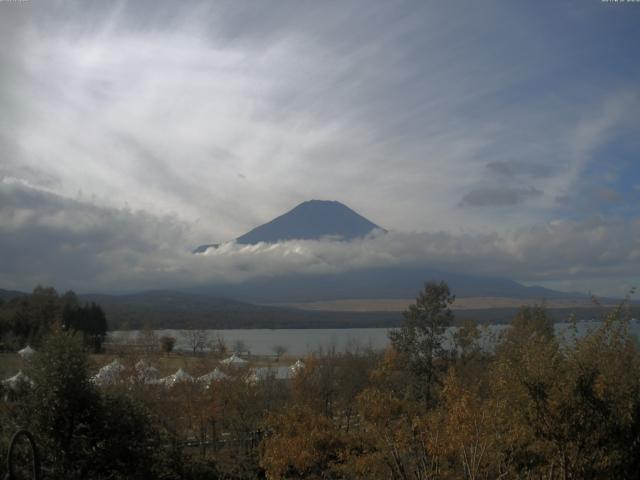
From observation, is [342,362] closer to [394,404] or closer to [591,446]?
[394,404]

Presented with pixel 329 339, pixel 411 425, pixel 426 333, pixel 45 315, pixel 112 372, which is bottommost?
pixel 329 339

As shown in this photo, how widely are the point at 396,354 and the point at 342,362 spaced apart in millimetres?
4948

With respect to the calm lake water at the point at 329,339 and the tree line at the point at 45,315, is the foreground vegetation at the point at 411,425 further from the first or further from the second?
the tree line at the point at 45,315

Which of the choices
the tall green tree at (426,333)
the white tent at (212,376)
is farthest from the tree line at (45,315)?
the tall green tree at (426,333)

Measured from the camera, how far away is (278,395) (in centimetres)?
3031

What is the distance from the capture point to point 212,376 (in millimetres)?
31812

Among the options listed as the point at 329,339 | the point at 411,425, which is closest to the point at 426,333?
the point at 411,425

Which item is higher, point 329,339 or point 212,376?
point 212,376

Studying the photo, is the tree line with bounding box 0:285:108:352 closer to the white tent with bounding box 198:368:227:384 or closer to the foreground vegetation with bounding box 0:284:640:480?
the white tent with bounding box 198:368:227:384

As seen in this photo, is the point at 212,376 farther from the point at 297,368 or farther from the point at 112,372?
the point at 297,368

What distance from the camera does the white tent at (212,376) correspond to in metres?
31.1

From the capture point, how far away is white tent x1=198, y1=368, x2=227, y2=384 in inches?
1224

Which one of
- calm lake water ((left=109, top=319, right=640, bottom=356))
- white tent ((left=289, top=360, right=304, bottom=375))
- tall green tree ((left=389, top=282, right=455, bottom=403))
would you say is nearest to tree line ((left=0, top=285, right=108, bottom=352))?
calm lake water ((left=109, top=319, right=640, bottom=356))

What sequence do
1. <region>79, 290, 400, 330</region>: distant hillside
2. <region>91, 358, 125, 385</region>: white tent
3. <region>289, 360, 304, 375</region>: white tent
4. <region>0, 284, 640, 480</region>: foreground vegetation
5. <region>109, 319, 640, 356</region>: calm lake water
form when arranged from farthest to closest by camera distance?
<region>79, 290, 400, 330</region>: distant hillside, <region>289, 360, 304, 375</region>: white tent, <region>91, 358, 125, 385</region>: white tent, <region>109, 319, 640, 356</region>: calm lake water, <region>0, 284, 640, 480</region>: foreground vegetation
